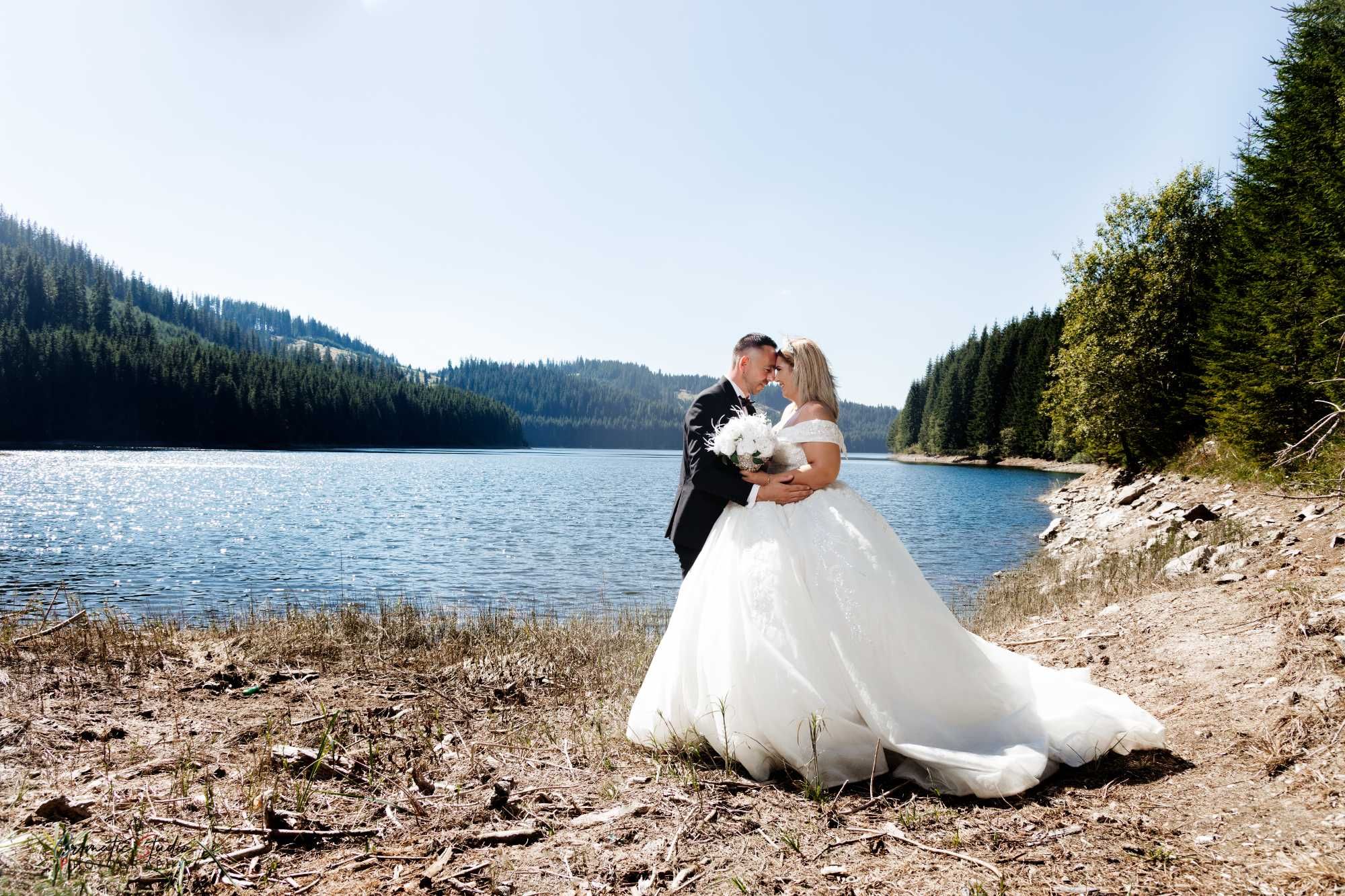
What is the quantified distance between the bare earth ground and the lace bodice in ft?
6.90

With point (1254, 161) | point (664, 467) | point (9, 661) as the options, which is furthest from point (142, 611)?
point (664, 467)

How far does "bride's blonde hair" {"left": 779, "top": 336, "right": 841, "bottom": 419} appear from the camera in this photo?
205 inches

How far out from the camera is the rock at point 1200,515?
13914 millimetres

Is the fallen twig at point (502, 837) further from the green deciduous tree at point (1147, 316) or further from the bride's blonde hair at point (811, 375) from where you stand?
the green deciduous tree at point (1147, 316)

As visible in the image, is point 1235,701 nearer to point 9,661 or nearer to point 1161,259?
point 9,661

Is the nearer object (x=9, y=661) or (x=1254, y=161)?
(x=9, y=661)

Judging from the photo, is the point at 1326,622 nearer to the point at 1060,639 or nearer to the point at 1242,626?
the point at 1242,626

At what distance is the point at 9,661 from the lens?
21.4 ft

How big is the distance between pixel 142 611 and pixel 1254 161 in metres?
28.6

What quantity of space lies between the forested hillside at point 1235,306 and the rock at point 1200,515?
1.58 metres

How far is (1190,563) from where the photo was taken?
9.59m

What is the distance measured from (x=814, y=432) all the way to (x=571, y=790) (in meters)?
2.80

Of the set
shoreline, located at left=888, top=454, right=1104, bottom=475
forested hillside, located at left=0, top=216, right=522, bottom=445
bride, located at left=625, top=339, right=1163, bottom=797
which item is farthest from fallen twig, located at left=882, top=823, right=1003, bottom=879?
forested hillside, located at left=0, top=216, right=522, bottom=445

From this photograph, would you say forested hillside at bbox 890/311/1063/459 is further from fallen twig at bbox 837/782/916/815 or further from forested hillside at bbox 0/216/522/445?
forested hillside at bbox 0/216/522/445
